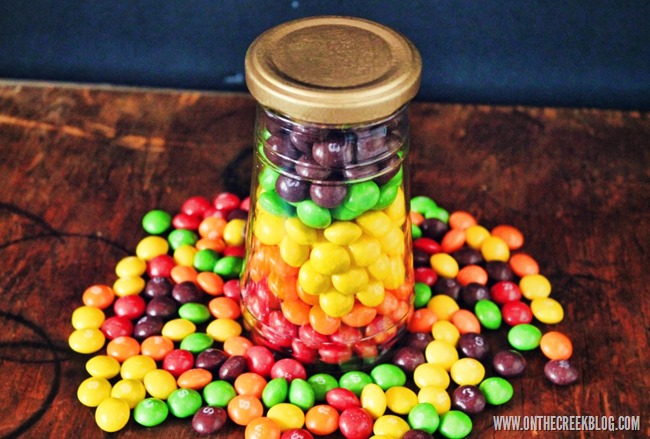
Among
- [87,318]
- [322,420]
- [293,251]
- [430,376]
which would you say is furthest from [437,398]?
[87,318]

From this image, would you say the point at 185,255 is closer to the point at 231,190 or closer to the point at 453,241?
the point at 231,190

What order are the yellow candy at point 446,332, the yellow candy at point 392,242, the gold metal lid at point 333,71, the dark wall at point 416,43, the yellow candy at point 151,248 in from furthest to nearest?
the dark wall at point 416,43, the yellow candy at point 151,248, the yellow candy at point 446,332, the yellow candy at point 392,242, the gold metal lid at point 333,71

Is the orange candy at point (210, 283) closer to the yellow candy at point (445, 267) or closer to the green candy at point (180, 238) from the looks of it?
the green candy at point (180, 238)

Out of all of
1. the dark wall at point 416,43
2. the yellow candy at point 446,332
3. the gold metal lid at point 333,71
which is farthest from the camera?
the dark wall at point 416,43

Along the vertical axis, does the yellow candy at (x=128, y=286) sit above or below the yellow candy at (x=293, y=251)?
below

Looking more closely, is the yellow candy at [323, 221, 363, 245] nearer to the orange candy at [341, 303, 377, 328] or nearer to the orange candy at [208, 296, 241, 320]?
the orange candy at [341, 303, 377, 328]

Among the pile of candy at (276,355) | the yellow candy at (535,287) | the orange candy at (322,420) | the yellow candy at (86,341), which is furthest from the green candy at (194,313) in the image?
the yellow candy at (535,287)
